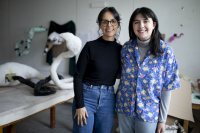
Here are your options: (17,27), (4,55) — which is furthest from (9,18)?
(4,55)

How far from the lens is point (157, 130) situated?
4.27 feet

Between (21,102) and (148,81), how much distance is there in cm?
112

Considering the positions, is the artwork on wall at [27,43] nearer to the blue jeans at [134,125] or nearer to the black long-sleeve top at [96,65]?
the black long-sleeve top at [96,65]

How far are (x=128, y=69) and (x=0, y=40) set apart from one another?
392 centimetres

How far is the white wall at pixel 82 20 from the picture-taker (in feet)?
9.47

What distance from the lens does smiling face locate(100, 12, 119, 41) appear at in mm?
1334

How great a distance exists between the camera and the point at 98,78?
1356 mm

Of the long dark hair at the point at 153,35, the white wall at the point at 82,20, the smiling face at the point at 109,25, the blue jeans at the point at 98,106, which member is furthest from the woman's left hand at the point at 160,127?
the white wall at the point at 82,20

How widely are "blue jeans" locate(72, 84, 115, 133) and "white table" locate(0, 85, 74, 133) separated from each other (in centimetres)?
52

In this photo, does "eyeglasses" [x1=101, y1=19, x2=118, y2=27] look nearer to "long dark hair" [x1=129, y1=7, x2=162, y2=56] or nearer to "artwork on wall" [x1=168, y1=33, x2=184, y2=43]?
"long dark hair" [x1=129, y1=7, x2=162, y2=56]

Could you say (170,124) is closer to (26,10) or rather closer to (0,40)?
(26,10)

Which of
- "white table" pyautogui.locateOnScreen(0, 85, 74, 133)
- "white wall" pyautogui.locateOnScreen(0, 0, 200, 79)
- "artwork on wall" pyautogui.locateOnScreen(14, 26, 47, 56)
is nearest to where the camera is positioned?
"white table" pyautogui.locateOnScreen(0, 85, 74, 133)

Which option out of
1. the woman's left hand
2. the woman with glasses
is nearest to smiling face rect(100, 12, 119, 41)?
the woman with glasses

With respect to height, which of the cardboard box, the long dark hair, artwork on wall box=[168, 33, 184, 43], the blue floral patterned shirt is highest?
artwork on wall box=[168, 33, 184, 43]
